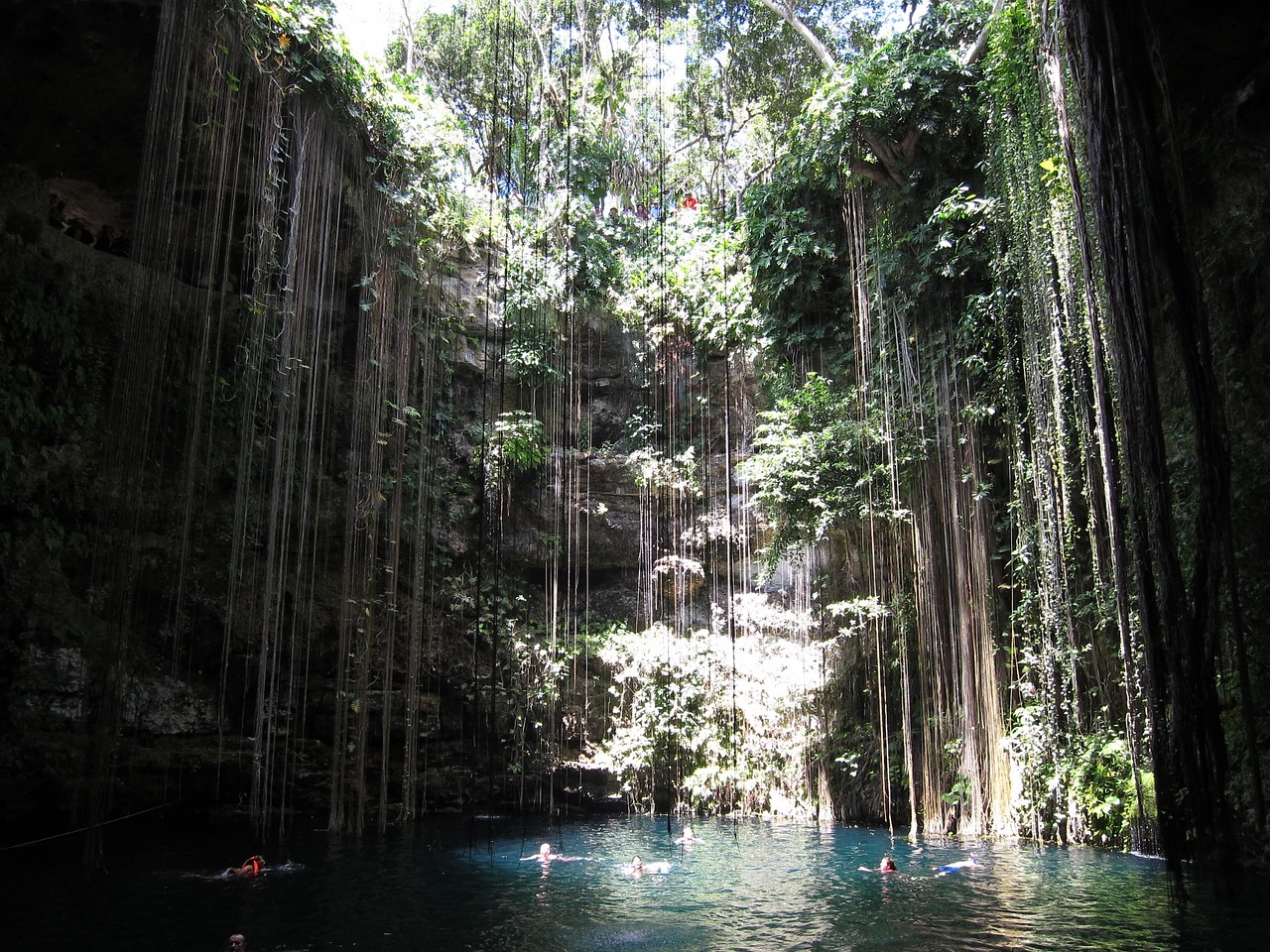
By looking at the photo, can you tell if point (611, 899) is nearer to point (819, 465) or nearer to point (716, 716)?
point (716, 716)

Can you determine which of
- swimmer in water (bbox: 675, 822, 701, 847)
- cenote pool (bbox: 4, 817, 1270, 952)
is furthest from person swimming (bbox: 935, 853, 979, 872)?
swimmer in water (bbox: 675, 822, 701, 847)

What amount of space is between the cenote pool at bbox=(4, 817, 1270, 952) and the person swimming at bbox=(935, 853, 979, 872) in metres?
0.10

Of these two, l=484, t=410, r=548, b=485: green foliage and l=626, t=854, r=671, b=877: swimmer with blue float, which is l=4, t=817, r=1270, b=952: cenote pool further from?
l=484, t=410, r=548, b=485: green foliage

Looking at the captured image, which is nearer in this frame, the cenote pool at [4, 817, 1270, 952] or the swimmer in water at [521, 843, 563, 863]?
the cenote pool at [4, 817, 1270, 952]

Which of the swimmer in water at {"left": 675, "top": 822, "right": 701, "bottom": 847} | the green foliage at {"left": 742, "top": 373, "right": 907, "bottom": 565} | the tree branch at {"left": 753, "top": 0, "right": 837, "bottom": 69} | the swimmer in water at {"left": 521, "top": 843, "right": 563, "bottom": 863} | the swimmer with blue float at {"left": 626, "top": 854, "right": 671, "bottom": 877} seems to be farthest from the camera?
the tree branch at {"left": 753, "top": 0, "right": 837, "bottom": 69}

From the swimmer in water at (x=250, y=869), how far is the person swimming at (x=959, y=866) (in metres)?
4.58

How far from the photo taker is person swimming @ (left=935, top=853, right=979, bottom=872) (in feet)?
19.0

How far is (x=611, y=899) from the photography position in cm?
532

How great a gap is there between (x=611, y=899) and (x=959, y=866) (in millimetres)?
2409

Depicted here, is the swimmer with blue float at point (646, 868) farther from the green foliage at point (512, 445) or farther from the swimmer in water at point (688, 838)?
the green foliage at point (512, 445)

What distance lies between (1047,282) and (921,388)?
7.15 feet

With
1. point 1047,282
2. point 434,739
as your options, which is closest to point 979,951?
point 1047,282

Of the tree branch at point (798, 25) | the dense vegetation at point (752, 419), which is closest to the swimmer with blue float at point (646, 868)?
the dense vegetation at point (752, 419)

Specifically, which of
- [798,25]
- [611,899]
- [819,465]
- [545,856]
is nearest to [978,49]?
[798,25]
